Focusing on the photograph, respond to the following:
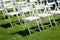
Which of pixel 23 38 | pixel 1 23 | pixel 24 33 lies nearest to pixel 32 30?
pixel 24 33

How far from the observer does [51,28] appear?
8.34 metres

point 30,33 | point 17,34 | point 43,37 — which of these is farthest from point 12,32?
point 43,37

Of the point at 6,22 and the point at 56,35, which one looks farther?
the point at 6,22

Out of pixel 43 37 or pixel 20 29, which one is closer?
pixel 43 37

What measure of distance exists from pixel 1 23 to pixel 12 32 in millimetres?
1962

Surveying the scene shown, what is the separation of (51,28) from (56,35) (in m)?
0.97

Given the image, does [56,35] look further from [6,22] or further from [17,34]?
[6,22]

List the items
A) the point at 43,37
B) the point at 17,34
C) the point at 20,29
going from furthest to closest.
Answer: the point at 20,29
the point at 17,34
the point at 43,37

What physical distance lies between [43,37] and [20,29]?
64.3 inches

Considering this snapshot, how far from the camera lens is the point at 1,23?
33.0 feet

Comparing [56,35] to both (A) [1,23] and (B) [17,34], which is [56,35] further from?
(A) [1,23]

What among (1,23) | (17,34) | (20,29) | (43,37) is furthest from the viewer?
(1,23)

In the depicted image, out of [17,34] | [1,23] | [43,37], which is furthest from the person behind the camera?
[1,23]

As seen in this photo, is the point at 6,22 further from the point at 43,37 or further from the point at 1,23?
the point at 43,37
